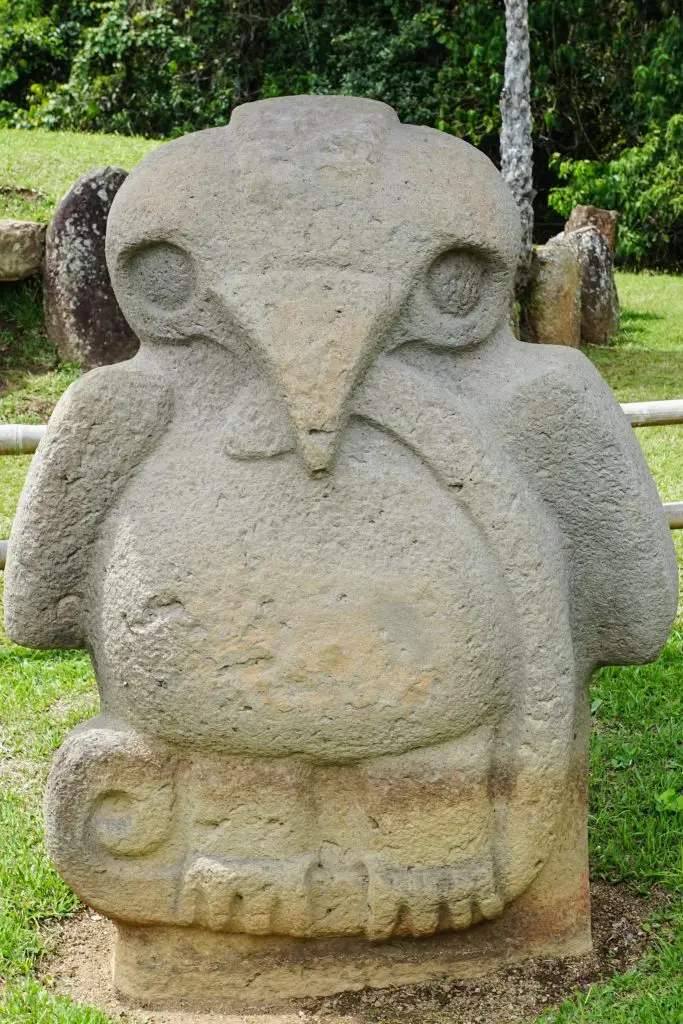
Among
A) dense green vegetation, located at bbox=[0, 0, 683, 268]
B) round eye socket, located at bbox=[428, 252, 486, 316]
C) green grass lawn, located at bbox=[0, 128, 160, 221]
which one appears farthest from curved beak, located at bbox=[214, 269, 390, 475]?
dense green vegetation, located at bbox=[0, 0, 683, 268]

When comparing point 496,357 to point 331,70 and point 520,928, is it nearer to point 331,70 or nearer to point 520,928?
point 520,928

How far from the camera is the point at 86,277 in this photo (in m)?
6.74

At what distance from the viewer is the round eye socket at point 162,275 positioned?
2.22m

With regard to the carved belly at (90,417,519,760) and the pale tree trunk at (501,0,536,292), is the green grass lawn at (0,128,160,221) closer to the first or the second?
the pale tree trunk at (501,0,536,292)

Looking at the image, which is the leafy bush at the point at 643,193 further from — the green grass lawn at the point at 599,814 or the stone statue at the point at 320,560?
the stone statue at the point at 320,560

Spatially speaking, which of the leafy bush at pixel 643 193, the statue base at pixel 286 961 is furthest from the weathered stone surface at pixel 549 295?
the statue base at pixel 286 961

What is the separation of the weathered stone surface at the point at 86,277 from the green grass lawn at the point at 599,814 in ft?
5.37

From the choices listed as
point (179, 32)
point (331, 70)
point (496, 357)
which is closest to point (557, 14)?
point (331, 70)

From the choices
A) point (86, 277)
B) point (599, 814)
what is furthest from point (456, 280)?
point (86, 277)

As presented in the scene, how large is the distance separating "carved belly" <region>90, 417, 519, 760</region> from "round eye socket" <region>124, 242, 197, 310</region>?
1.04ft

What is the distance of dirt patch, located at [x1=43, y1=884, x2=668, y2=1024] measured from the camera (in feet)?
7.73

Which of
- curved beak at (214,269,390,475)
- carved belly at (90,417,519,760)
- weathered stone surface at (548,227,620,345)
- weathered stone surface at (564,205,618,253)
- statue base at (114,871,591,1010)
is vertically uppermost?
curved beak at (214,269,390,475)

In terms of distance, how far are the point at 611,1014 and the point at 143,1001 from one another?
0.90m

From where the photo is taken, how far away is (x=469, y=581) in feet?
7.18
